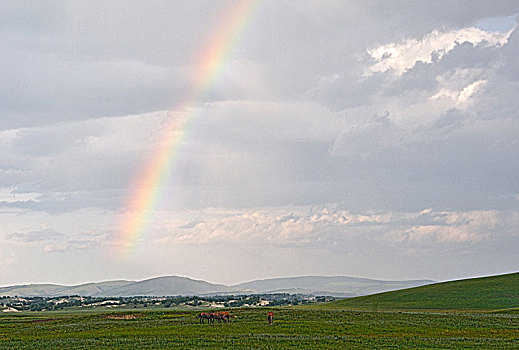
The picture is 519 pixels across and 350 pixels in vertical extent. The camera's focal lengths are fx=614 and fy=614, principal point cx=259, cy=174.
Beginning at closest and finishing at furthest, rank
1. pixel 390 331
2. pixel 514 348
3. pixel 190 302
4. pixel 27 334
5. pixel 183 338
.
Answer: pixel 514 348 → pixel 183 338 → pixel 390 331 → pixel 27 334 → pixel 190 302

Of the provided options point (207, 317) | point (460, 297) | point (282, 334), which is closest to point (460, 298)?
point (460, 297)

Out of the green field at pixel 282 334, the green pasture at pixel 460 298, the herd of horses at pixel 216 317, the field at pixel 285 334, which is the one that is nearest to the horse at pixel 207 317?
the herd of horses at pixel 216 317

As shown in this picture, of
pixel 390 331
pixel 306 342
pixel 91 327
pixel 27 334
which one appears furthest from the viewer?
pixel 91 327

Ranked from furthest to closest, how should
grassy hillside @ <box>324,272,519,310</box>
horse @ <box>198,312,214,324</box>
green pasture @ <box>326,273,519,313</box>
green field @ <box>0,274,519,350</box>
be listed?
grassy hillside @ <box>324,272,519,310</box> → green pasture @ <box>326,273,519,313</box> → horse @ <box>198,312,214,324</box> → green field @ <box>0,274,519,350</box>

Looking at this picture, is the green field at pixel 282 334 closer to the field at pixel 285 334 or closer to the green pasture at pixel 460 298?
the field at pixel 285 334

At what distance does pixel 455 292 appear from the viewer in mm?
144250

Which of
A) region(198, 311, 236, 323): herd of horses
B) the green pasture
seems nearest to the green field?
region(198, 311, 236, 323): herd of horses

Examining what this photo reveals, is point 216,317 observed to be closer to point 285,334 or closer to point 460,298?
point 285,334

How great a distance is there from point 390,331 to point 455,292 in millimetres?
89507

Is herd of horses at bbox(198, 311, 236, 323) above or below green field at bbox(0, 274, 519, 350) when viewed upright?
above

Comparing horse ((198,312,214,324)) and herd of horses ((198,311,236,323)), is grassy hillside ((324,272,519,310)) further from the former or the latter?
horse ((198,312,214,324))

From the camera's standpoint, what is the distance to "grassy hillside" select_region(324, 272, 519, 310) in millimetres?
122475

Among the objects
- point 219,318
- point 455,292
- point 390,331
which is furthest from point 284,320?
point 455,292

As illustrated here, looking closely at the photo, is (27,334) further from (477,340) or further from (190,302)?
(190,302)
